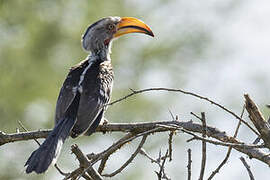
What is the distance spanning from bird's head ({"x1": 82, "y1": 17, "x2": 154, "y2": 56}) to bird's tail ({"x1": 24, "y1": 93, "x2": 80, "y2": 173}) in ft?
4.66

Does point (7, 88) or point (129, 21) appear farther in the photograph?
point (7, 88)

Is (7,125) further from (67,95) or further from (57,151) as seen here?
(57,151)

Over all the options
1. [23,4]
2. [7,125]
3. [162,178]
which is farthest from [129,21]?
[23,4]

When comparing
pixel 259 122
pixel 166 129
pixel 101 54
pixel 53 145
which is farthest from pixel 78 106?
pixel 259 122

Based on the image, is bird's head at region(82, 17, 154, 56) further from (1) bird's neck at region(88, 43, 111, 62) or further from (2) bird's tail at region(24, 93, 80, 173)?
(2) bird's tail at region(24, 93, 80, 173)

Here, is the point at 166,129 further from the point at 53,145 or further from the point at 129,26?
the point at 129,26

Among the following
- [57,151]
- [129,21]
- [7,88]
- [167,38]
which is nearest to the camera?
[57,151]

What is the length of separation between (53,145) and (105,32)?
2461 millimetres

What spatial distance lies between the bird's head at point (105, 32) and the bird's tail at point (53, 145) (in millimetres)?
1422

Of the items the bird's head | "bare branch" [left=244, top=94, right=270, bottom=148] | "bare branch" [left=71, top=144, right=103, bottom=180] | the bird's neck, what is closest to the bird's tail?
"bare branch" [left=71, top=144, right=103, bottom=180]

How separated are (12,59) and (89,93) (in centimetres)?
815

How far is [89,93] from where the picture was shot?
5.59m

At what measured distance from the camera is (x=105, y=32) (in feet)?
23.2

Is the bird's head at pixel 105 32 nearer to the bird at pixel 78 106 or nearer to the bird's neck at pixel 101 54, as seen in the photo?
the bird's neck at pixel 101 54
